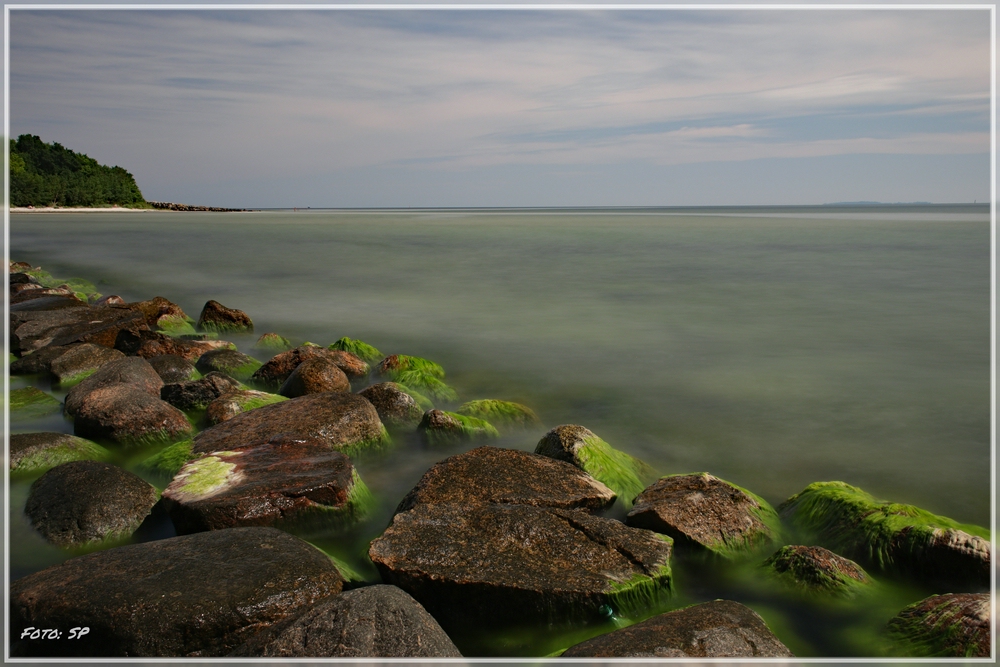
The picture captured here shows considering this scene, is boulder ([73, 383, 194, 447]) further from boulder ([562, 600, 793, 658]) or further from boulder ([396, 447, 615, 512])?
boulder ([562, 600, 793, 658])

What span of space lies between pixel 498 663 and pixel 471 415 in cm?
289

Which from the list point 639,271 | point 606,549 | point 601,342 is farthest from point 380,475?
point 639,271

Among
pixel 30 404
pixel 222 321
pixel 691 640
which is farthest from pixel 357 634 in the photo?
pixel 222 321

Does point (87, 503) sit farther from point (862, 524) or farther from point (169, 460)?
point (862, 524)

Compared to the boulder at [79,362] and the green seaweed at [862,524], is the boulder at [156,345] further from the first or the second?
the green seaweed at [862,524]

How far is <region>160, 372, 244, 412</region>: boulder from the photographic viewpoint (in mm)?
5418

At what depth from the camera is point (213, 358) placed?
6781 millimetres

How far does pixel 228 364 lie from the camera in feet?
22.0

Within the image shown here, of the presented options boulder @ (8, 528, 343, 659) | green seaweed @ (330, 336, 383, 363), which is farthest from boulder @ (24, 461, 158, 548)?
green seaweed @ (330, 336, 383, 363)

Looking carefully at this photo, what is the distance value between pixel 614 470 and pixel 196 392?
11.4 ft

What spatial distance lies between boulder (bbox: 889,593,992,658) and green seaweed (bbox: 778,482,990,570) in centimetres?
54

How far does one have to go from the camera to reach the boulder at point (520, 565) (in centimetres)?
272

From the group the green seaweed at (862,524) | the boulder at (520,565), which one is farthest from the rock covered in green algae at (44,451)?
the green seaweed at (862,524)

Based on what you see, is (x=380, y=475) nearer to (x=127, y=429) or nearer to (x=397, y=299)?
(x=127, y=429)
